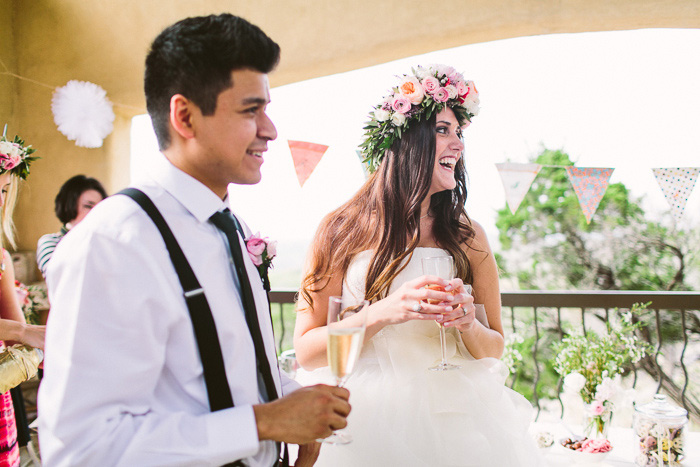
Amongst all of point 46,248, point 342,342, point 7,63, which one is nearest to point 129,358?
point 342,342

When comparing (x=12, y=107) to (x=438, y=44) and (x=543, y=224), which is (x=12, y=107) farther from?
(x=543, y=224)

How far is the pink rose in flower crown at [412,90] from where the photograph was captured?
6.70 ft

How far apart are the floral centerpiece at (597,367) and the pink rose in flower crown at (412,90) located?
161 cm

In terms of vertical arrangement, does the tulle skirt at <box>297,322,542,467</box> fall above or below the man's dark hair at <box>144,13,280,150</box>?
below

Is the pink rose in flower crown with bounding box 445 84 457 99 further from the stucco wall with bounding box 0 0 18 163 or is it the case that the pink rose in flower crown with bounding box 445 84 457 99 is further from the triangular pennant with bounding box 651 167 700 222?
the stucco wall with bounding box 0 0 18 163

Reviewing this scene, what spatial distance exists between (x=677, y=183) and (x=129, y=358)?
3346mm

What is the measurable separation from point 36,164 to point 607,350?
450 centimetres

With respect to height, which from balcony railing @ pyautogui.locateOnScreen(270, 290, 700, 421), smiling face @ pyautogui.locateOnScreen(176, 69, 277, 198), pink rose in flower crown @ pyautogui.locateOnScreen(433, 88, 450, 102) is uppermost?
pink rose in flower crown @ pyautogui.locateOnScreen(433, 88, 450, 102)

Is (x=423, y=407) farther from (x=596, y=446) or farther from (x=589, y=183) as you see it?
(x=589, y=183)

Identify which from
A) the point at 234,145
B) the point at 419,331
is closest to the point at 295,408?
the point at 234,145

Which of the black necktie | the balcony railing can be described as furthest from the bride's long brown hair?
the balcony railing

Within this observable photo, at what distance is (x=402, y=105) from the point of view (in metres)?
2.06

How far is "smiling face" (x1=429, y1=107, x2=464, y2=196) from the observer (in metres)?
2.01

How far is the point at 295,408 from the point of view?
92 cm
